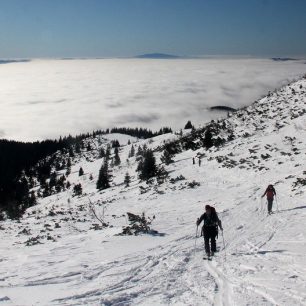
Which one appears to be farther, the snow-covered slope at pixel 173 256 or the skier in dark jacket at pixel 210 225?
the skier in dark jacket at pixel 210 225

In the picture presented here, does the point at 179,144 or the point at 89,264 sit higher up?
the point at 179,144

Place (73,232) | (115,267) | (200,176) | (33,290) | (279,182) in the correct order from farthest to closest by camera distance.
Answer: (200,176) < (279,182) < (73,232) < (115,267) < (33,290)

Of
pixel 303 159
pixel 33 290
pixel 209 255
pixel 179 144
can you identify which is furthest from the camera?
pixel 179 144

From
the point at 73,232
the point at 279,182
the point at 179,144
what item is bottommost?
the point at 73,232

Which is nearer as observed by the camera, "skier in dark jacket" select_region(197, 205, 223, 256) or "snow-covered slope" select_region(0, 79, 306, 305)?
"snow-covered slope" select_region(0, 79, 306, 305)

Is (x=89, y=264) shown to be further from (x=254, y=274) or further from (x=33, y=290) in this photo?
(x=254, y=274)

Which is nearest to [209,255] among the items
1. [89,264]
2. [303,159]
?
[89,264]

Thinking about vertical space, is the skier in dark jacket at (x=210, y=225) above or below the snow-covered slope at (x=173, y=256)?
above

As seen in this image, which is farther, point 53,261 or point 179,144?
point 179,144

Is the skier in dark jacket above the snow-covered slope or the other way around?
above

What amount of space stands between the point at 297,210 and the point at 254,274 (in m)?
12.1

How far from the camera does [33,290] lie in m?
10.7

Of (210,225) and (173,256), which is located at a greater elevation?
(210,225)

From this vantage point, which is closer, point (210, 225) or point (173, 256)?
point (210, 225)
